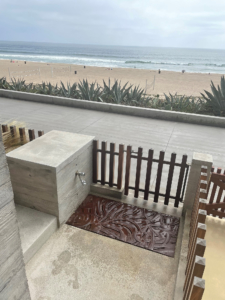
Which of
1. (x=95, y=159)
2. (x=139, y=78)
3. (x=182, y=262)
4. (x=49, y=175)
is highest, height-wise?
(x=49, y=175)

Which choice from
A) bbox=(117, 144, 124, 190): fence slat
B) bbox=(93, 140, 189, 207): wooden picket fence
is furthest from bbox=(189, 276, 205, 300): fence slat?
bbox=(117, 144, 124, 190): fence slat

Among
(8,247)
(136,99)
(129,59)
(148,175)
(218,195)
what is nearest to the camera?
(8,247)

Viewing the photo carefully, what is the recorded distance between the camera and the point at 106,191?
4117mm

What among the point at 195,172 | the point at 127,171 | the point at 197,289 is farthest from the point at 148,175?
the point at 197,289

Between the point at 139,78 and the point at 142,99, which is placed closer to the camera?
the point at 142,99

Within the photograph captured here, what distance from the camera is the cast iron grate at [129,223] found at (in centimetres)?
320

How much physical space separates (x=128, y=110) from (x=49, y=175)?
6826 mm

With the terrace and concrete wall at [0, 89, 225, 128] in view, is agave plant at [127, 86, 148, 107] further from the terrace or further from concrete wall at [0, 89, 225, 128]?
the terrace

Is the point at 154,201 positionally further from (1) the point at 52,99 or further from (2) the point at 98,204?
(1) the point at 52,99

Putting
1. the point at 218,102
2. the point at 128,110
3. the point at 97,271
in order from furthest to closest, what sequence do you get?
the point at 128,110 < the point at 218,102 < the point at 97,271

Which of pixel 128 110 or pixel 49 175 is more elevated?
pixel 49 175

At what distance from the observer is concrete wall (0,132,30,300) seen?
1438 millimetres

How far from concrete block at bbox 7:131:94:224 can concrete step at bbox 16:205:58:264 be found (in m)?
0.08

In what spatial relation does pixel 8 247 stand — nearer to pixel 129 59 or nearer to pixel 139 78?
pixel 139 78
